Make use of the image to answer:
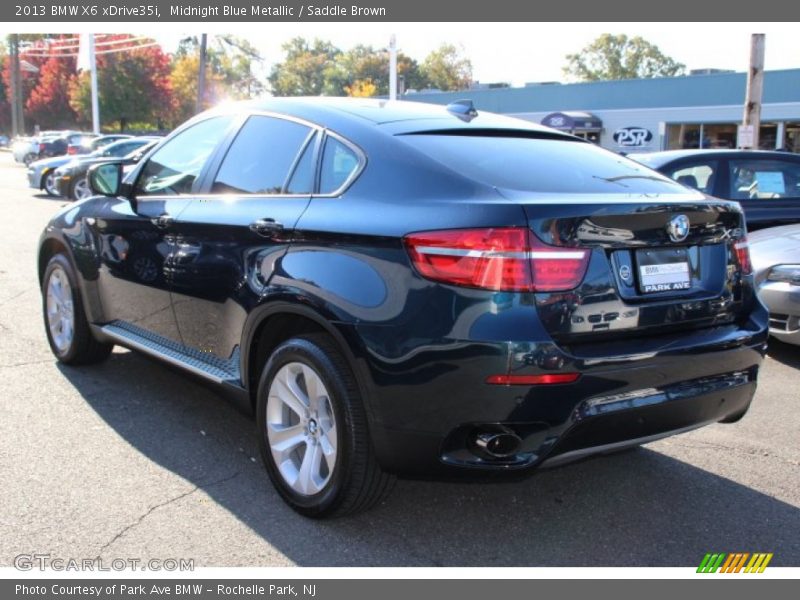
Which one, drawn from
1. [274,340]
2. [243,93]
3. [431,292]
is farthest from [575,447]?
[243,93]

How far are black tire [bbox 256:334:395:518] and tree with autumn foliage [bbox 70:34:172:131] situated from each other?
2588 inches

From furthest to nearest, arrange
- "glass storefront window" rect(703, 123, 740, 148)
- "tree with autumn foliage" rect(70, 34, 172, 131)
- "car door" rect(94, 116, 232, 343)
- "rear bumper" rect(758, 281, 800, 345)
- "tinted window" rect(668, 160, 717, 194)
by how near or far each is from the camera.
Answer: "tree with autumn foliage" rect(70, 34, 172, 131) → "glass storefront window" rect(703, 123, 740, 148) → "tinted window" rect(668, 160, 717, 194) → "rear bumper" rect(758, 281, 800, 345) → "car door" rect(94, 116, 232, 343)

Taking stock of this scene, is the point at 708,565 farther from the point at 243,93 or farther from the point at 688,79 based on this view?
the point at 243,93

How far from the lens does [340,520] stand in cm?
335

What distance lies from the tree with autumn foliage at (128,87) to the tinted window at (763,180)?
2463 inches

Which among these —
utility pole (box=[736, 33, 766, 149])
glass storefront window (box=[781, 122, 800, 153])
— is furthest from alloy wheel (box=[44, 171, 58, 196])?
glass storefront window (box=[781, 122, 800, 153])

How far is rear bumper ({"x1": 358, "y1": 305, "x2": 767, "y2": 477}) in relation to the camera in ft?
9.04

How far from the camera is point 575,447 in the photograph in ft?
9.51

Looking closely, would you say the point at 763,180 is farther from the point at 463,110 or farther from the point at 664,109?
the point at 664,109

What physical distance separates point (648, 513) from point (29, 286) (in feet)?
22.2

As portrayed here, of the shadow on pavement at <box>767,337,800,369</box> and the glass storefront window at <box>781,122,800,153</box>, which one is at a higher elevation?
the glass storefront window at <box>781,122,800,153</box>

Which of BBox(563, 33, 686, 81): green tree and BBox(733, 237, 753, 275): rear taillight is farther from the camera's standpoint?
BBox(563, 33, 686, 81): green tree

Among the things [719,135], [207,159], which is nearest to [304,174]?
[207,159]

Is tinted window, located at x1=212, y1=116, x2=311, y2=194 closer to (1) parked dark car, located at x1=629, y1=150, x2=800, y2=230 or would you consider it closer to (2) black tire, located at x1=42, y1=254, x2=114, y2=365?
(2) black tire, located at x1=42, y1=254, x2=114, y2=365
